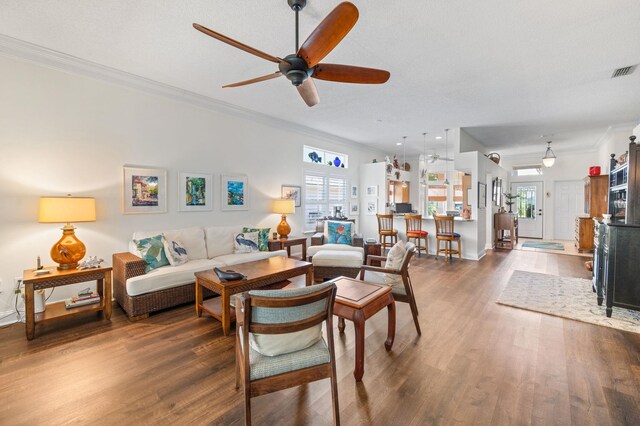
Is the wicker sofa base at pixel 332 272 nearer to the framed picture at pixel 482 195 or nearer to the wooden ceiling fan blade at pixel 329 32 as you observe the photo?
the wooden ceiling fan blade at pixel 329 32

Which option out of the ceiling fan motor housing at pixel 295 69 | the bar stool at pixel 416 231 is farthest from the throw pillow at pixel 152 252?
the bar stool at pixel 416 231

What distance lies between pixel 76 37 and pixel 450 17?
144 inches

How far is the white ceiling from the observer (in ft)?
8.04

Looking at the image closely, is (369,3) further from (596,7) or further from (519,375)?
(519,375)

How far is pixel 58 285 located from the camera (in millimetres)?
2826

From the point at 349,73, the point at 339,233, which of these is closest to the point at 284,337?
the point at 349,73

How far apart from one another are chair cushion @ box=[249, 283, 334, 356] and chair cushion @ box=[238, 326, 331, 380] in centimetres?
2

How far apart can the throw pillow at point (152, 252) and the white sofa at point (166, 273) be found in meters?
0.07

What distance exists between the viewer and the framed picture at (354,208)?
26.1ft

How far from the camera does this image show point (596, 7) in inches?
94.3

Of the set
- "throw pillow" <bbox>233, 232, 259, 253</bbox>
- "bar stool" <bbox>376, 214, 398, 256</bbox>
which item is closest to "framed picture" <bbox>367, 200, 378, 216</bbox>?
"bar stool" <bbox>376, 214, 398, 256</bbox>

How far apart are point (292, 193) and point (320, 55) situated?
164 inches

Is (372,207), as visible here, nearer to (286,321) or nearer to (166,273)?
(166,273)

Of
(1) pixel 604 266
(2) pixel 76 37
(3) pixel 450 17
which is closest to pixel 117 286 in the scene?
(2) pixel 76 37
